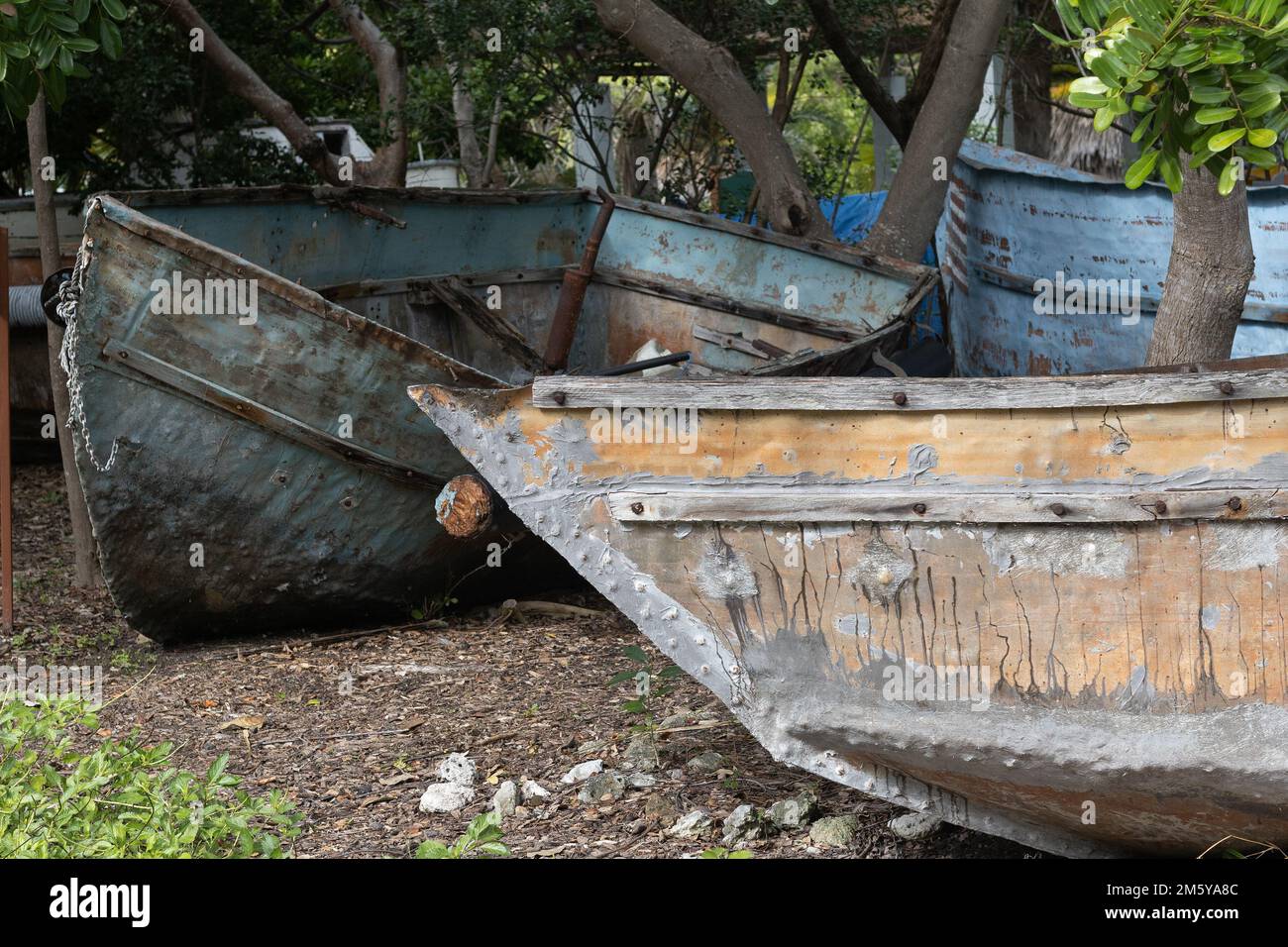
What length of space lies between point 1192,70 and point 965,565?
1.06 metres

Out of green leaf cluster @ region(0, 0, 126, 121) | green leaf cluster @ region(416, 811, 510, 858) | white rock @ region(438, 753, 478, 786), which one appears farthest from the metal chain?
green leaf cluster @ region(416, 811, 510, 858)

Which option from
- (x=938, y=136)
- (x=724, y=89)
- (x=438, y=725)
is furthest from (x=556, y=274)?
(x=438, y=725)

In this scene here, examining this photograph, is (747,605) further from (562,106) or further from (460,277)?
(562,106)

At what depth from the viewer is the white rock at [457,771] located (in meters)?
3.75

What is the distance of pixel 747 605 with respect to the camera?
2969 millimetres

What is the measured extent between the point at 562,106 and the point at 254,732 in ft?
21.7

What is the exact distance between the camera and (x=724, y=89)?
6.68 metres

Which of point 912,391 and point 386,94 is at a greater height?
point 386,94

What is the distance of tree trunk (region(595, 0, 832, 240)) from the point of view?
6.57 meters

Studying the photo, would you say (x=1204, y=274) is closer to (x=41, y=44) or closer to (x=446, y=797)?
(x=446, y=797)

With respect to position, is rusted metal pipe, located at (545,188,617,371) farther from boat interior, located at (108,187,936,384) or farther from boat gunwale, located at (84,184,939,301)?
boat gunwale, located at (84,184,939,301)

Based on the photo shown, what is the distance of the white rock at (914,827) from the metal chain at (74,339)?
2829mm

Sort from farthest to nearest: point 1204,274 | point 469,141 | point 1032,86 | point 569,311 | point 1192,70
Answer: point 1032,86 < point 469,141 < point 569,311 < point 1204,274 < point 1192,70
